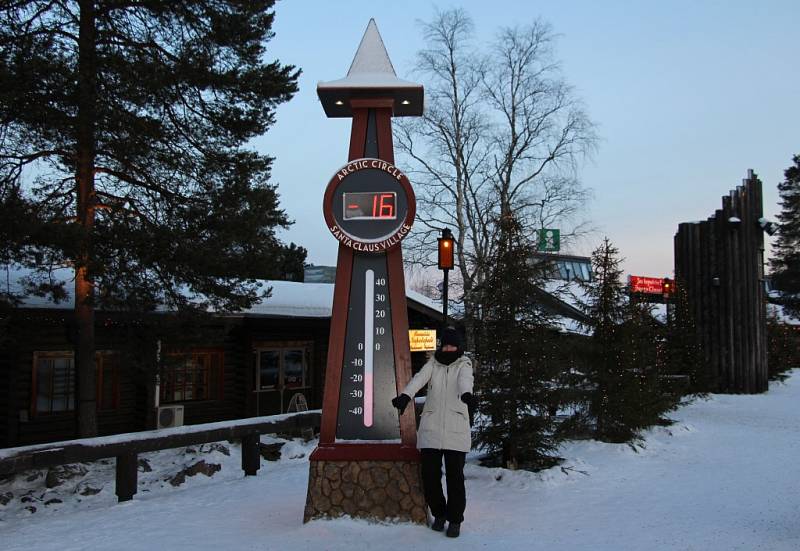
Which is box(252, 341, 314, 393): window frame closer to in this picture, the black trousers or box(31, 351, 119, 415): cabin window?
box(31, 351, 119, 415): cabin window

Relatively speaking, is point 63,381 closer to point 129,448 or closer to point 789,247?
point 129,448

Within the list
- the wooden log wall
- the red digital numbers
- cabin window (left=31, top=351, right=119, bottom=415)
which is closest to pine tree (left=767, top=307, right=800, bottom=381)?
the wooden log wall

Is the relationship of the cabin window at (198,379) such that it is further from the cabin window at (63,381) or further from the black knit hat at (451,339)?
the black knit hat at (451,339)

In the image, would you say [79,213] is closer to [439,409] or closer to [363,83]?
[363,83]

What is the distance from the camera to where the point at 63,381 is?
13.3 metres

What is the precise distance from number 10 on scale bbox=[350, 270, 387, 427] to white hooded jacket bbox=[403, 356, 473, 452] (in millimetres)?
569

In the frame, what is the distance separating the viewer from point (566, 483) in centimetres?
783

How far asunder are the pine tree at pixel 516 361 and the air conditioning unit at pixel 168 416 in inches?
278

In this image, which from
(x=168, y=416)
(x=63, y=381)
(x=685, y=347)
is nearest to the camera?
(x=168, y=416)

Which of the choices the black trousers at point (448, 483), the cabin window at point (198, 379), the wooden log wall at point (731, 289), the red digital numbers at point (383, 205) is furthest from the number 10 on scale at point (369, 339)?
the wooden log wall at point (731, 289)

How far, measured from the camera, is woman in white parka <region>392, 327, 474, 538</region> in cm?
561

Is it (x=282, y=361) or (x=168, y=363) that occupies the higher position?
(x=168, y=363)

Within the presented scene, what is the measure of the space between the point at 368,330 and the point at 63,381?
978cm

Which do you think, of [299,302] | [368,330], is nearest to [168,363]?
[299,302]
